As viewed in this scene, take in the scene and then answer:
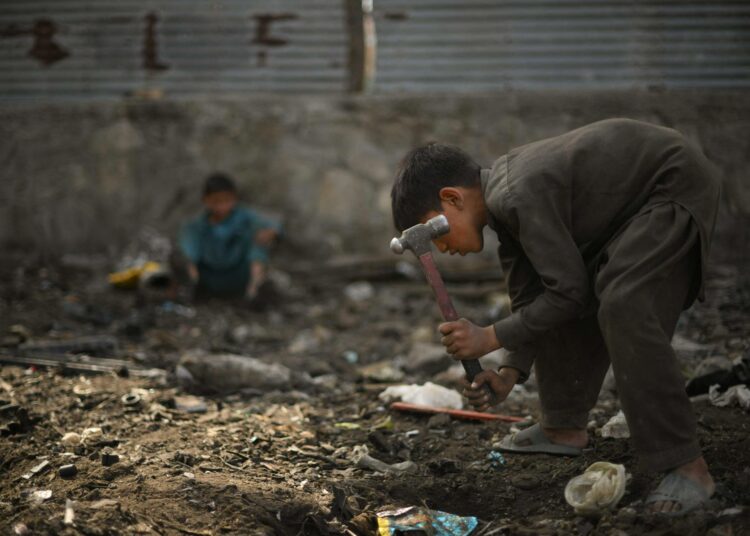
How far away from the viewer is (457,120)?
5.86 m

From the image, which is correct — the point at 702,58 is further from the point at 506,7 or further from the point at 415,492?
the point at 415,492

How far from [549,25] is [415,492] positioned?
4.49m

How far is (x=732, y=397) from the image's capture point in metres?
2.94

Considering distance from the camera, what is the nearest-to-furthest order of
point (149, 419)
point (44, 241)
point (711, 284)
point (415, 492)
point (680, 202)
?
point (680, 202), point (415, 492), point (149, 419), point (711, 284), point (44, 241)

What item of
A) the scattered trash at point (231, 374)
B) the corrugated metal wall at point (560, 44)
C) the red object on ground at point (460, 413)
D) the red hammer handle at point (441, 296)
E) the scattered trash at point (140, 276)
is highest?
the corrugated metal wall at point (560, 44)

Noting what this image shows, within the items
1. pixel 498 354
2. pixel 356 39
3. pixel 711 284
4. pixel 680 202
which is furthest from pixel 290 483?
pixel 356 39

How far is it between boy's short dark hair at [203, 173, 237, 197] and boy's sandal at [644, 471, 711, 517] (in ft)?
13.7

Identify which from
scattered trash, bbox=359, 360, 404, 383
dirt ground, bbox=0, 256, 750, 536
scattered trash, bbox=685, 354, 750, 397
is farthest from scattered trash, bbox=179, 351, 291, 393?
scattered trash, bbox=685, 354, 750, 397

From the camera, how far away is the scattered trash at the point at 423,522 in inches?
85.5

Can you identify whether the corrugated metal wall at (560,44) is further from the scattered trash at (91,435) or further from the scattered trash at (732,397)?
the scattered trash at (91,435)

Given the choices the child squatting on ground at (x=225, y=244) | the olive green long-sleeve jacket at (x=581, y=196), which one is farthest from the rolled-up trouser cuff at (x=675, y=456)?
the child squatting on ground at (x=225, y=244)

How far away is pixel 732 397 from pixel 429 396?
1237 millimetres

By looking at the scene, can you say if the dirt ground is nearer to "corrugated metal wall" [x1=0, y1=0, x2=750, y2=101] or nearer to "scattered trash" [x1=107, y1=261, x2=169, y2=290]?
"scattered trash" [x1=107, y1=261, x2=169, y2=290]

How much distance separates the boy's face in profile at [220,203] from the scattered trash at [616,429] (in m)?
3.65
